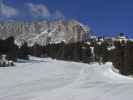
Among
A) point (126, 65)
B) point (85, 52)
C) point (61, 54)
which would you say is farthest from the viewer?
point (61, 54)

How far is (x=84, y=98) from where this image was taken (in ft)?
70.7

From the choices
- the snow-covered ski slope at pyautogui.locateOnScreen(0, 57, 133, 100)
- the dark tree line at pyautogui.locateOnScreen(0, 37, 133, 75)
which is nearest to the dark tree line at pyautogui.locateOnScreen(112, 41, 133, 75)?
the dark tree line at pyautogui.locateOnScreen(0, 37, 133, 75)

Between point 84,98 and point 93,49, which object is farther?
point 93,49

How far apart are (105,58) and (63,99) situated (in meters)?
112

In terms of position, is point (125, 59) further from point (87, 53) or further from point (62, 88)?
point (87, 53)

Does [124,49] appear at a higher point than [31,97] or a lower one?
higher

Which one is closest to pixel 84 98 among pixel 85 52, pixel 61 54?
pixel 85 52

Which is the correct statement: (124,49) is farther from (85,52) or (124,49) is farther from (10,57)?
(85,52)

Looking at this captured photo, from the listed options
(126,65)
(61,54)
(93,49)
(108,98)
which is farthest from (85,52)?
(108,98)

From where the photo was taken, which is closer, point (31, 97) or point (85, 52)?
point (31, 97)

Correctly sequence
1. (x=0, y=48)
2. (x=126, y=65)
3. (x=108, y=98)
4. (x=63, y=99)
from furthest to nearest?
(x=0, y=48) → (x=126, y=65) → (x=108, y=98) → (x=63, y=99)

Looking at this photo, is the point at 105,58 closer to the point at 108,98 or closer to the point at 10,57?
the point at 10,57

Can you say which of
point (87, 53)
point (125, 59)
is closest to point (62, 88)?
point (125, 59)

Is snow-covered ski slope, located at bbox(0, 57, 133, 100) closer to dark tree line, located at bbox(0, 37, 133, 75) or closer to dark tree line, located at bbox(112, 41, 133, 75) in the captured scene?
dark tree line, located at bbox(112, 41, 133, 75)
